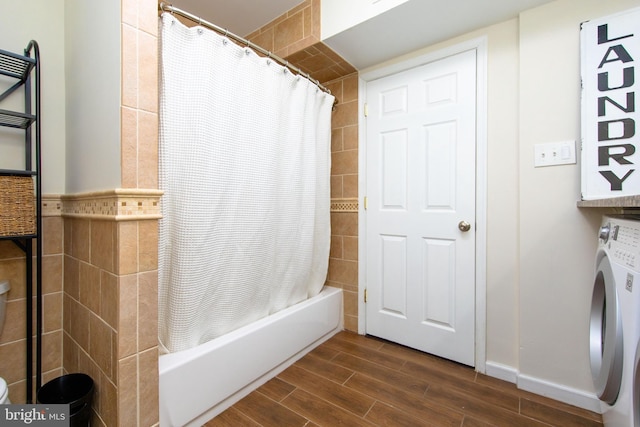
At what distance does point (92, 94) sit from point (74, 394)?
4.00 ft

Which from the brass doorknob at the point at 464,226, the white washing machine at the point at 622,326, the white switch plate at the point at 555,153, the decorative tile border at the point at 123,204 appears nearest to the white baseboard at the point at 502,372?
A: the white washing machine at the point at 622,326

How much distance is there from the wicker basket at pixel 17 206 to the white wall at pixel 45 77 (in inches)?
8.6

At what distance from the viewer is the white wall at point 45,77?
3.92ft

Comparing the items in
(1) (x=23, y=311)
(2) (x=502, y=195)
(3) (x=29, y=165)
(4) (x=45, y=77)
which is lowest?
(1) (x=23, y=311)

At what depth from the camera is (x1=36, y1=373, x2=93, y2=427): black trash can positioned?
947mm

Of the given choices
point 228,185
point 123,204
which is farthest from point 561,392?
point 123,204

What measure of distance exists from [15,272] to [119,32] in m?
1.15

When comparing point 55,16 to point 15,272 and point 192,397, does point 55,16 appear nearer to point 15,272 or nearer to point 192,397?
point 15,272

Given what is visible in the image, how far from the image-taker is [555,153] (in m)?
1.34

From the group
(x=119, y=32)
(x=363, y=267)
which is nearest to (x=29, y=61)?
(x=119, y=32)

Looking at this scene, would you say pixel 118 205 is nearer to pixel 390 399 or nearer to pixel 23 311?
pixel 23 311

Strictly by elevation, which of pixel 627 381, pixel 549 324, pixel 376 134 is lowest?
pixel 549 324

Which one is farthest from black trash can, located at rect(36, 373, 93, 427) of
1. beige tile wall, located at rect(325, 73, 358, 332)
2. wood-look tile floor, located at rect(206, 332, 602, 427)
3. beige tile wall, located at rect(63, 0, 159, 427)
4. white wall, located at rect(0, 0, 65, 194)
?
beige tile wall, located at rect(325, 73, 358, 332)

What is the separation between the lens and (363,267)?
205 centimetres
